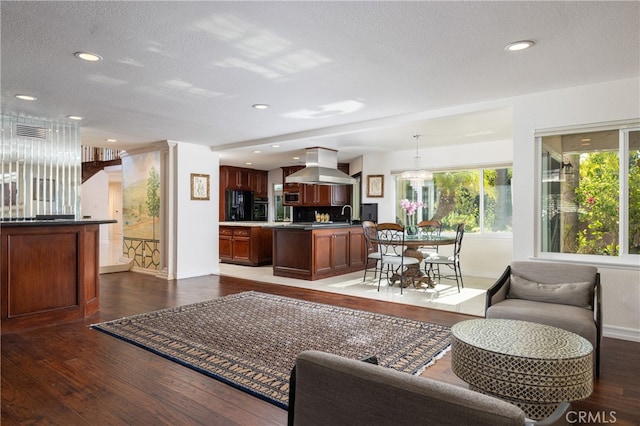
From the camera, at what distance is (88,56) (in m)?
3.04

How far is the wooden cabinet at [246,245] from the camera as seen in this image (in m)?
8.27

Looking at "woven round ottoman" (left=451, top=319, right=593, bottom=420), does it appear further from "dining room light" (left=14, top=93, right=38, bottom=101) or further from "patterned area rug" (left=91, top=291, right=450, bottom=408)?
"dining room light" (left=14, top=93, right=38, bottom=101)

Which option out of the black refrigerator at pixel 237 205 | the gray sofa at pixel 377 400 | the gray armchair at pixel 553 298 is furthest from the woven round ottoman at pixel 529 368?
the black refrigerator at pixel 237 205

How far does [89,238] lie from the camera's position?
14.1ft

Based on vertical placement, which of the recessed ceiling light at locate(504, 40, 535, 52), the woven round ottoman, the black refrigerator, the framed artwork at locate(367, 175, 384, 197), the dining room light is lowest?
the woven round ottoman

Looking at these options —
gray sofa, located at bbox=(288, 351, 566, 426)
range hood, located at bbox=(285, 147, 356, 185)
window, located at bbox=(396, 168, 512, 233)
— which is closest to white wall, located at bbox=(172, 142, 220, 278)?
range hood, located at bbox=(285, 147, 356, 185)

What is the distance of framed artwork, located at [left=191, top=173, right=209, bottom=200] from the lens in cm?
698

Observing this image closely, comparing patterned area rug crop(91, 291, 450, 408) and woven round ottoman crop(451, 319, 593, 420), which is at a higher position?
woven round ottoman crop(451, 319, 593, 420)

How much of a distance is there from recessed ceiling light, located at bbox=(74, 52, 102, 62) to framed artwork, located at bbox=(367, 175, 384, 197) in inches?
228

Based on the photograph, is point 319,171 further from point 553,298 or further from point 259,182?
point 553,298

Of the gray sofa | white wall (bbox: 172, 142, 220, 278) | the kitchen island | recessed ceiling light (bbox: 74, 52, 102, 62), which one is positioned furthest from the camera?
white wall (bbox: 172, 142, 220, 278)

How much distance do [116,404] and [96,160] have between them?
10.1m

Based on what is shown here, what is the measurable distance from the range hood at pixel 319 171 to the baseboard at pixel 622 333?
460 cm

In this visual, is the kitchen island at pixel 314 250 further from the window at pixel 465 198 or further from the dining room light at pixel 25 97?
the dining room light at pixel 25 97
